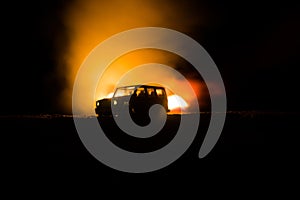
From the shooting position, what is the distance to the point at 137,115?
1149 cm

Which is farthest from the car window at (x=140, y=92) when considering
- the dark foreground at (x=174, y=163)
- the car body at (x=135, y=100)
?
the dark foreground at (x=174, y=163)

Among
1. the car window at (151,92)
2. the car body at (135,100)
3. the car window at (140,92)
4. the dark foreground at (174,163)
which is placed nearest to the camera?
the dark foreground at (174,163)

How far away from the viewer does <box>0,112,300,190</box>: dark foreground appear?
A: 13.3 feet

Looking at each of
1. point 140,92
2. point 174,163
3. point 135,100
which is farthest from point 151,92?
point 174,163

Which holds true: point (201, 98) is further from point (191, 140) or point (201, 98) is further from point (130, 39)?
point (191, 140)

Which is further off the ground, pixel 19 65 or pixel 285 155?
pixel 19 65

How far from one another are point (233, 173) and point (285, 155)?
138cm

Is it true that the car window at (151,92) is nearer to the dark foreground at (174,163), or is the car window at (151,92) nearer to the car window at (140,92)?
the car window at (140,92)

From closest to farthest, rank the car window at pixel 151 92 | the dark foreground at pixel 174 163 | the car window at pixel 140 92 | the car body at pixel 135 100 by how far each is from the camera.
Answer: the dark foreground at pixel 174 163 → the car body at pixel 135 100 → the car window at pixel 140 92 → the car window at pixel 151 92

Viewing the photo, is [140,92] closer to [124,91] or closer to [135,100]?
[135,100]

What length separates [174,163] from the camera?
199 inches

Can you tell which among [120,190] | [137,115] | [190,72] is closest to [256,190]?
[120,190]

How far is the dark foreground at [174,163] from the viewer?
4059 mm

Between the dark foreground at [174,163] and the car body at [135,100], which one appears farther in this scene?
the car body at [135,100]
